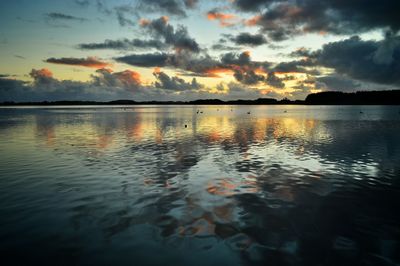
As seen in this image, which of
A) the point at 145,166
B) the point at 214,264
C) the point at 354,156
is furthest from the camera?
the point at 354,156

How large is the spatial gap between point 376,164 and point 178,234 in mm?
19482

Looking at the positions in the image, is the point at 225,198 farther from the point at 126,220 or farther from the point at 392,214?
the point at 392,214

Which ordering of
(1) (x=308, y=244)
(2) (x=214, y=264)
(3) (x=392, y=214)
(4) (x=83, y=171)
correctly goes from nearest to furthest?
(2) (x=214, y=264)
(1) (x=308, y=244)
(3) (x=392, y=214)
(4) (x=83, y=171)

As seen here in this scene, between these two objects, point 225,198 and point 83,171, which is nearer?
point 225,198

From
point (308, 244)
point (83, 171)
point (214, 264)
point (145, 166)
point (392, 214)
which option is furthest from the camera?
point (145, 166)

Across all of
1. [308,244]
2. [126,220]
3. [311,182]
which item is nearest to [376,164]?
[311,182]

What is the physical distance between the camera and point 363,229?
35.9ft

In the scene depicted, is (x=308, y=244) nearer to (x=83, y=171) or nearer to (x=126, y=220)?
(x=126, y=220)

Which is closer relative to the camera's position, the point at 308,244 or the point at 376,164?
the point at 308,244

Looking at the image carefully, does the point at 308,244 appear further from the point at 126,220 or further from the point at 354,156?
the point at 354,156

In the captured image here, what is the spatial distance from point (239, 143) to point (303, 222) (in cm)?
2297

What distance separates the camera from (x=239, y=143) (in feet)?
113

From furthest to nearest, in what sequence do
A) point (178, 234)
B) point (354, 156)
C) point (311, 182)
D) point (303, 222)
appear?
point (354, 156) < point (311, 182) < point (303, 222) < point (178, 234)

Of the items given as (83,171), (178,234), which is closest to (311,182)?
(178,234)
